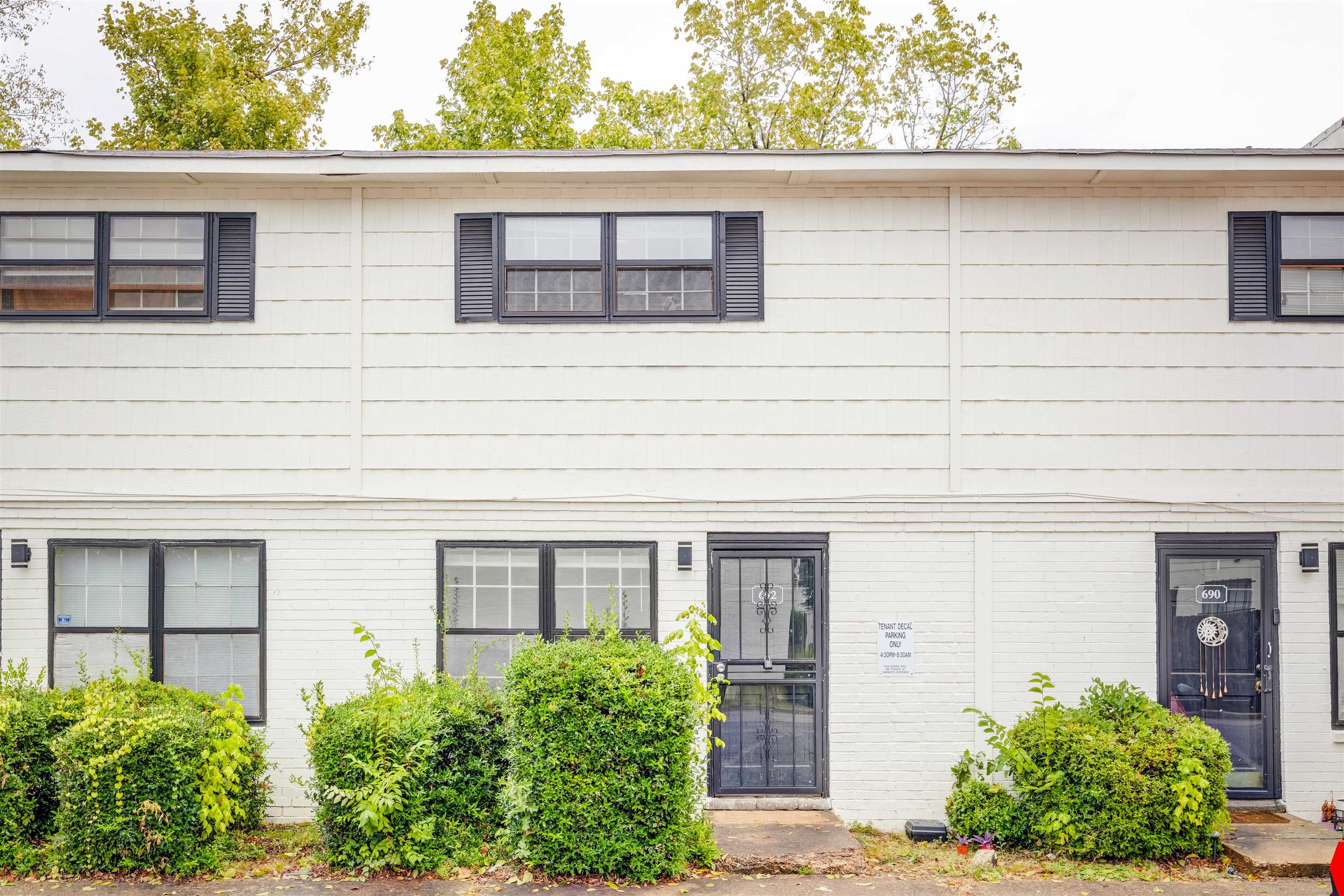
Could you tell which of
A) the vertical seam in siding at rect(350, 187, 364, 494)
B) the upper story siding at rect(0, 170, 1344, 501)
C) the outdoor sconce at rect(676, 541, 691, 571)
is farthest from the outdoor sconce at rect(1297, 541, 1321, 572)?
the vertical seam in siding at rect(350, 187, 364, 494)

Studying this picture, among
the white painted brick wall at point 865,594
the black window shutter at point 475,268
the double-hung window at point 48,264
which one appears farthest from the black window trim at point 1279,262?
the double-hung window at point 48,264

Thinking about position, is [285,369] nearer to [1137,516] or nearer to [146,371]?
[146,371]

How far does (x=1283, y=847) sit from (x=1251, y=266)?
A: 4573 mm

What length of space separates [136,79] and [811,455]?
1481 centimetres

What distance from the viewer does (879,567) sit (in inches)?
338

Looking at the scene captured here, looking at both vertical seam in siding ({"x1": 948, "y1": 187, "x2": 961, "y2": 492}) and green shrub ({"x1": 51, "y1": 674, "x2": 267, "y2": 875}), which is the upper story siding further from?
green shrub ({"x1": 51, "y1": 674, "x2": 267, "y2": 875})

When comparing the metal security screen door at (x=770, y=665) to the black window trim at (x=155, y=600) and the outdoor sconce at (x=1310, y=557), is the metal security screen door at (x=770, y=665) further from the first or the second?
the outdoor sconce at (x=1310, y=557)

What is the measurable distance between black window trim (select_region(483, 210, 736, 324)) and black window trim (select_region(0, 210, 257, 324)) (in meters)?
2.07

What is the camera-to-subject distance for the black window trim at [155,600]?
28.1 ft

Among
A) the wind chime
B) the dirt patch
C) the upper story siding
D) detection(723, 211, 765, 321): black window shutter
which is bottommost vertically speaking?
the dirt patch

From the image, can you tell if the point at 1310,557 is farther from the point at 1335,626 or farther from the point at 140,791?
the point at 140,791

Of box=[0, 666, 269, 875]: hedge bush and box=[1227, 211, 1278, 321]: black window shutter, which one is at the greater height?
box=[1227, 211, 1278, 321]: black window shutter

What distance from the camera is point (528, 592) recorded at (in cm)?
862

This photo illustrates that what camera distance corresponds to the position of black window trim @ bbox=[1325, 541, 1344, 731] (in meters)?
8.50
